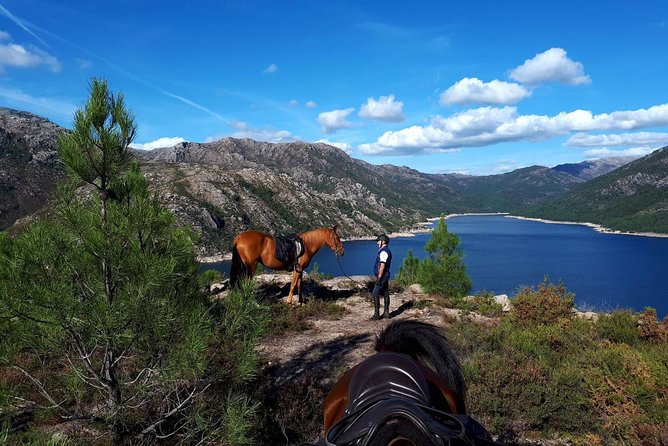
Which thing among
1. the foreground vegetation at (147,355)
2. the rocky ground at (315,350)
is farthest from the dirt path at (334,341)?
the foreground vegetation at (147,355)

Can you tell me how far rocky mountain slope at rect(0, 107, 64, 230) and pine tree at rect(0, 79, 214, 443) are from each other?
117265 mm

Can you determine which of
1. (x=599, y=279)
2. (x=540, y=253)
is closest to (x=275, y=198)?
(x=540, y=253)

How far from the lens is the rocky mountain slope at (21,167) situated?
109438 mm

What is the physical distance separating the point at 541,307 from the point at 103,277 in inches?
417

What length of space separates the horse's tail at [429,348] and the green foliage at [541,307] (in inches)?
302

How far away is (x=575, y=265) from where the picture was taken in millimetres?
78875

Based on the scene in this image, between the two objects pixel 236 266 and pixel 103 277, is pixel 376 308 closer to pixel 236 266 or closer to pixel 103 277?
pixel 236 266

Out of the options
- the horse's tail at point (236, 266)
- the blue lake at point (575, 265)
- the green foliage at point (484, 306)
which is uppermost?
the horse's tail at point (236, 266)

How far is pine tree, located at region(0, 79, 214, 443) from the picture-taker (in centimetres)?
319

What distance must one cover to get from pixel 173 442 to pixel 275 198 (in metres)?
154

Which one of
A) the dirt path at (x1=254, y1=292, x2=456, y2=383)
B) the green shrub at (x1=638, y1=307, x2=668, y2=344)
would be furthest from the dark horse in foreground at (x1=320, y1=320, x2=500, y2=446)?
the green shrub at (x1=638, y1=307, x2=668, y2=344)

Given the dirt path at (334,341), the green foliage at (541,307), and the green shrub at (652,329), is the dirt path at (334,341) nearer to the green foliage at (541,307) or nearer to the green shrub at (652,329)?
the green foliage at (541,307)

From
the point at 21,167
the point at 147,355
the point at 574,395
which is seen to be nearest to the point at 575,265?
the point at 574,395

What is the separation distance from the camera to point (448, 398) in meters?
3.09
